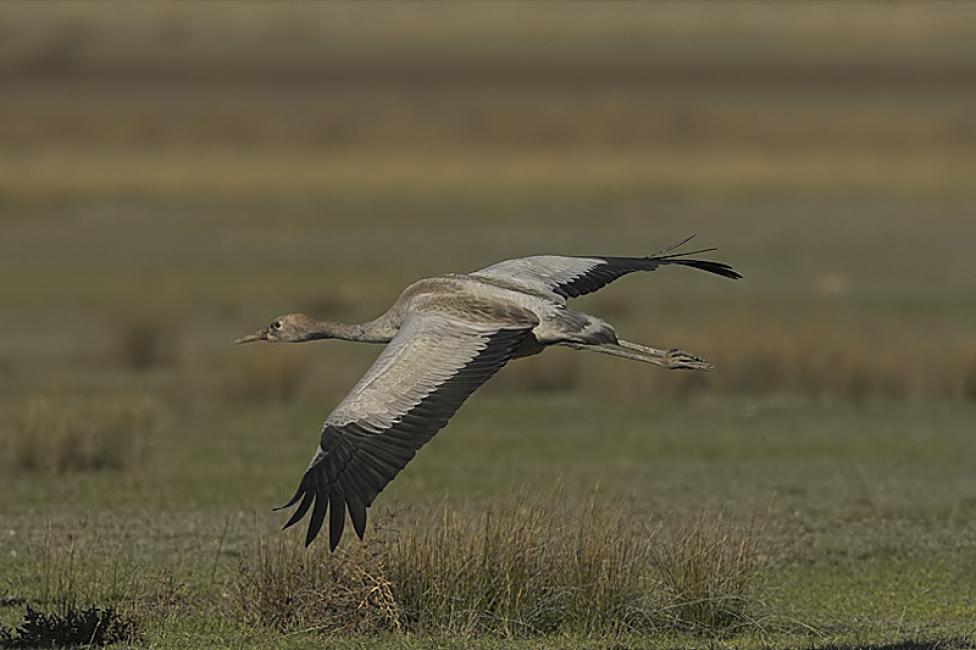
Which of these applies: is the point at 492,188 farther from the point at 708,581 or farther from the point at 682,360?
the point at 708,581

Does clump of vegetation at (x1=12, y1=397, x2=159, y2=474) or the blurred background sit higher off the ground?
the blurred background

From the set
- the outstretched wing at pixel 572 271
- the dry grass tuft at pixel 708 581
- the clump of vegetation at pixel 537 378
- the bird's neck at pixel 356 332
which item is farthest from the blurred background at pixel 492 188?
the dry grass tuft at pixel 708 581

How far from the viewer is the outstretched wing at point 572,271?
1108 cm

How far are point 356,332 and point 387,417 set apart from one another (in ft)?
6.52

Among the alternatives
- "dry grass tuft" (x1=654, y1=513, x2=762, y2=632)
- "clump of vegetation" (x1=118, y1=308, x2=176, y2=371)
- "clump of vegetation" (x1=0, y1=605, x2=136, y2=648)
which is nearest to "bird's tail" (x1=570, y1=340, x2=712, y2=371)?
"dry grass tuft" (x1=654, y1=513, x2=762, y2=632)

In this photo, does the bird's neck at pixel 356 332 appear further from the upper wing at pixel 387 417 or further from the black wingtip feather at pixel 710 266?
the black wingtip feather at pixel 710 266

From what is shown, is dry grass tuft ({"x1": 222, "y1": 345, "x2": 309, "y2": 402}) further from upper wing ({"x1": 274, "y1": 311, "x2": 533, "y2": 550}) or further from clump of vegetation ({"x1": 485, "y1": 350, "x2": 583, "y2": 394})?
upper wing ({"x1": 274, "y1": 311, "x2": 533, "y2": 550})

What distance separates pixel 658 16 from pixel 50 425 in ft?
256

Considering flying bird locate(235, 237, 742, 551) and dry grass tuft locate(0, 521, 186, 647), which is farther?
dry grass tuft locate(0, 521, 186, 647)

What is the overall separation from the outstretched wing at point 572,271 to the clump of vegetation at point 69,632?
2566 millimetres

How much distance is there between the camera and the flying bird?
8.91m

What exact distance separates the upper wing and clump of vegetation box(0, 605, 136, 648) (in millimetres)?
1776

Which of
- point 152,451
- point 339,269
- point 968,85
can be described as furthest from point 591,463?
point 968,85

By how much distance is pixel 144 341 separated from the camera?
23.5 meters
